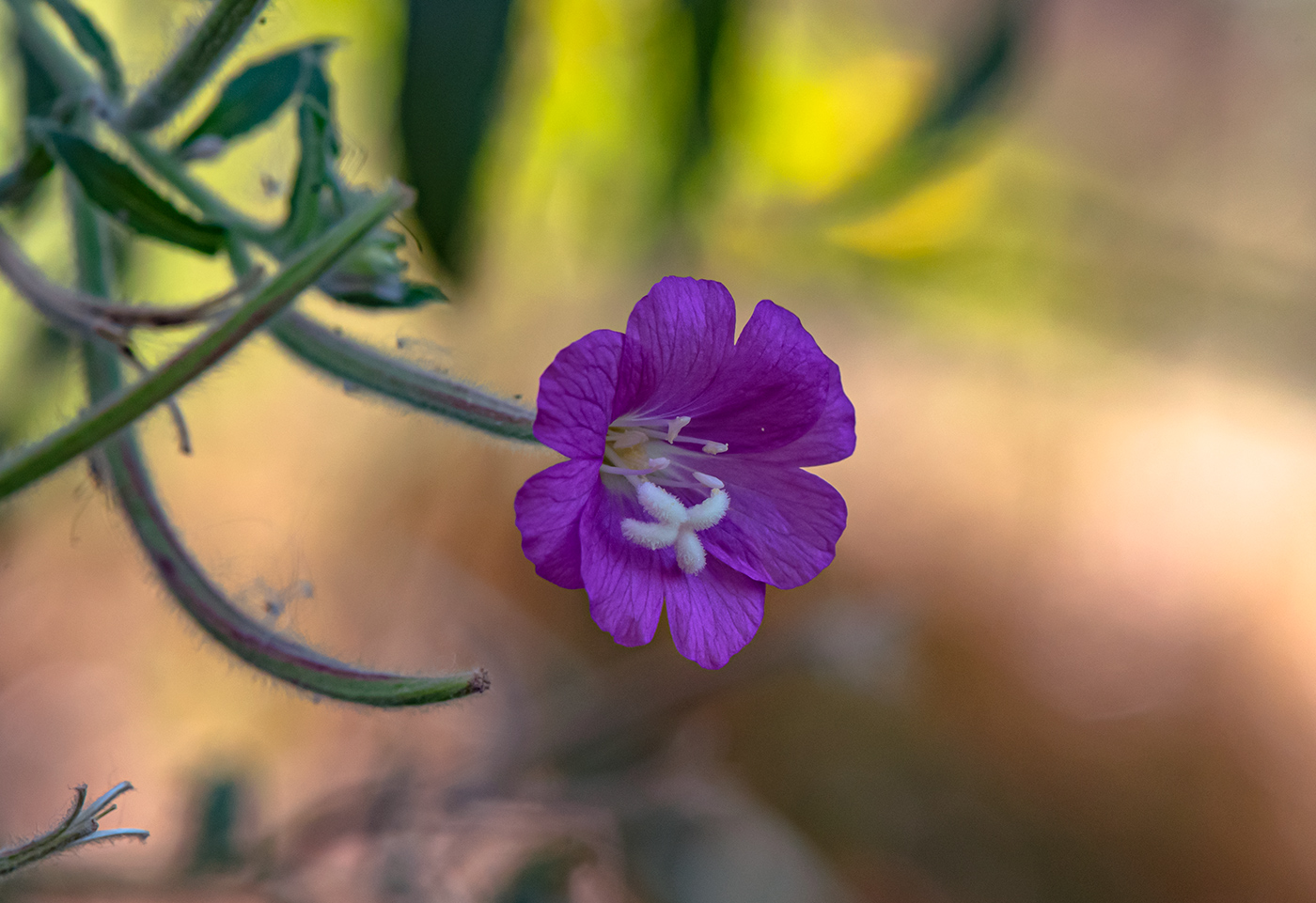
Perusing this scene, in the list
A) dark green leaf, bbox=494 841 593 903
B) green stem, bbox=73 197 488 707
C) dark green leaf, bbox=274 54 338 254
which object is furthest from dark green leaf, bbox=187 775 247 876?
dark green leaf, bbox=274 54 338 254

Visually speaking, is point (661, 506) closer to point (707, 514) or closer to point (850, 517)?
Answer: point (707, 514)

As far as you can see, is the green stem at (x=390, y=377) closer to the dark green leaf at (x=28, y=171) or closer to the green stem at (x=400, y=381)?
the green stem at (x=400, y=381)

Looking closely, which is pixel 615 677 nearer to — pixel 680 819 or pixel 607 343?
pixel 680 819

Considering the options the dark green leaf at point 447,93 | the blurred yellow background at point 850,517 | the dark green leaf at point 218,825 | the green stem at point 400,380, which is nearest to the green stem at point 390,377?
the green stem at point 400,380

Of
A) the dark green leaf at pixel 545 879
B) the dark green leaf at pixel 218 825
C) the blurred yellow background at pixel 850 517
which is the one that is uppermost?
the blurred yellow background at pixel 850 517

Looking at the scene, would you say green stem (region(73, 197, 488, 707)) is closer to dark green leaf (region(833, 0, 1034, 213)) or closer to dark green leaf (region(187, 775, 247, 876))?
dark green leaf (region(187, 775, 247, 876))

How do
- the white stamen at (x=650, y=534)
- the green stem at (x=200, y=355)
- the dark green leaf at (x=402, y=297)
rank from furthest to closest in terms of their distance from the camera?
the dark green leaf at (x=402, y=297) < the white stamen at (x=650, y=534) < the green stem at (x=200, y=355)
